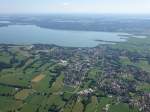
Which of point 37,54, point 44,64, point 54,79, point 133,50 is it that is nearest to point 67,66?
point 44,64

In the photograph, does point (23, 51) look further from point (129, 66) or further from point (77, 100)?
point (77, 100)

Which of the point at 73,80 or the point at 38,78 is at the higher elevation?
the point at 73,80

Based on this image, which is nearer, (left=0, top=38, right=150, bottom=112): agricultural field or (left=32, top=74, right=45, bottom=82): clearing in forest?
(left=0, top=38, right=150, bottom=112): agricultural field

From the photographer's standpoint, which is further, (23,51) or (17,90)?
(23,51)

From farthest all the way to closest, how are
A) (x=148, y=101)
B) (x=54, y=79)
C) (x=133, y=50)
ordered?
(x=133, y=50)
(x=54, y=79)
(x=148, y=101)

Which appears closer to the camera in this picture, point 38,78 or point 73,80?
point 73,80

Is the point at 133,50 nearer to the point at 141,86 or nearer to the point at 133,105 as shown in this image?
the point at 141,86

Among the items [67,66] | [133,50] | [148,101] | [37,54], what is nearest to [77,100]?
[148,101]

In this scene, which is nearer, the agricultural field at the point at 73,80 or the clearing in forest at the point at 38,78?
the agricultural field at the point at 73,80

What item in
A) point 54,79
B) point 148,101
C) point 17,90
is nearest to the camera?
point 148,101
